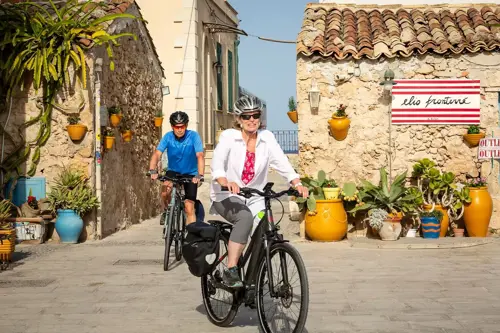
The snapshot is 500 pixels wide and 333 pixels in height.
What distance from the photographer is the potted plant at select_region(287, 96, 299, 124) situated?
41.3 ft

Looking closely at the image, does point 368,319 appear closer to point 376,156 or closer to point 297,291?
point 297,291

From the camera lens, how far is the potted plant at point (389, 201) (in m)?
11.1

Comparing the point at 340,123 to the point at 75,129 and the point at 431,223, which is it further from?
the point at 75,129

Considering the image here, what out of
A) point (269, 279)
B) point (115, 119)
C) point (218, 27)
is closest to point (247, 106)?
point (269, 279)

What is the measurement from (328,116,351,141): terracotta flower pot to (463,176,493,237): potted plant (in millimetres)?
2200

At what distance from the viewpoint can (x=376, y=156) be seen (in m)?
12.0

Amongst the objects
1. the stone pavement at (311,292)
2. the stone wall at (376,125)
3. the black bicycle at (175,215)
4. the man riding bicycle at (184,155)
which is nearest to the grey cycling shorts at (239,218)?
the stone pavement at (311,292)

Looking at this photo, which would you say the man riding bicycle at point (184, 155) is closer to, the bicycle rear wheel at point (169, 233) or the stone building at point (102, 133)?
the bicycle rear wheel at point (169, 233)

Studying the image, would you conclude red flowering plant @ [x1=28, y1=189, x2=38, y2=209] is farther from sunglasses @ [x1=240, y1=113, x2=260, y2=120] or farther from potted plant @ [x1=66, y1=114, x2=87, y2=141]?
sunglasses @ [x1=240, y1=113, x2=260, y2=120]

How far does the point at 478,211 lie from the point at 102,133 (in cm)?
646

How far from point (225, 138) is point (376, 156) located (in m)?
6.74

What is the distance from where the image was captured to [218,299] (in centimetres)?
596

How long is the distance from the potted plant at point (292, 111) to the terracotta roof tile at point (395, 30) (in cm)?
120

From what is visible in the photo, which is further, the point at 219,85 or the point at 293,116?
the point at 219,85
